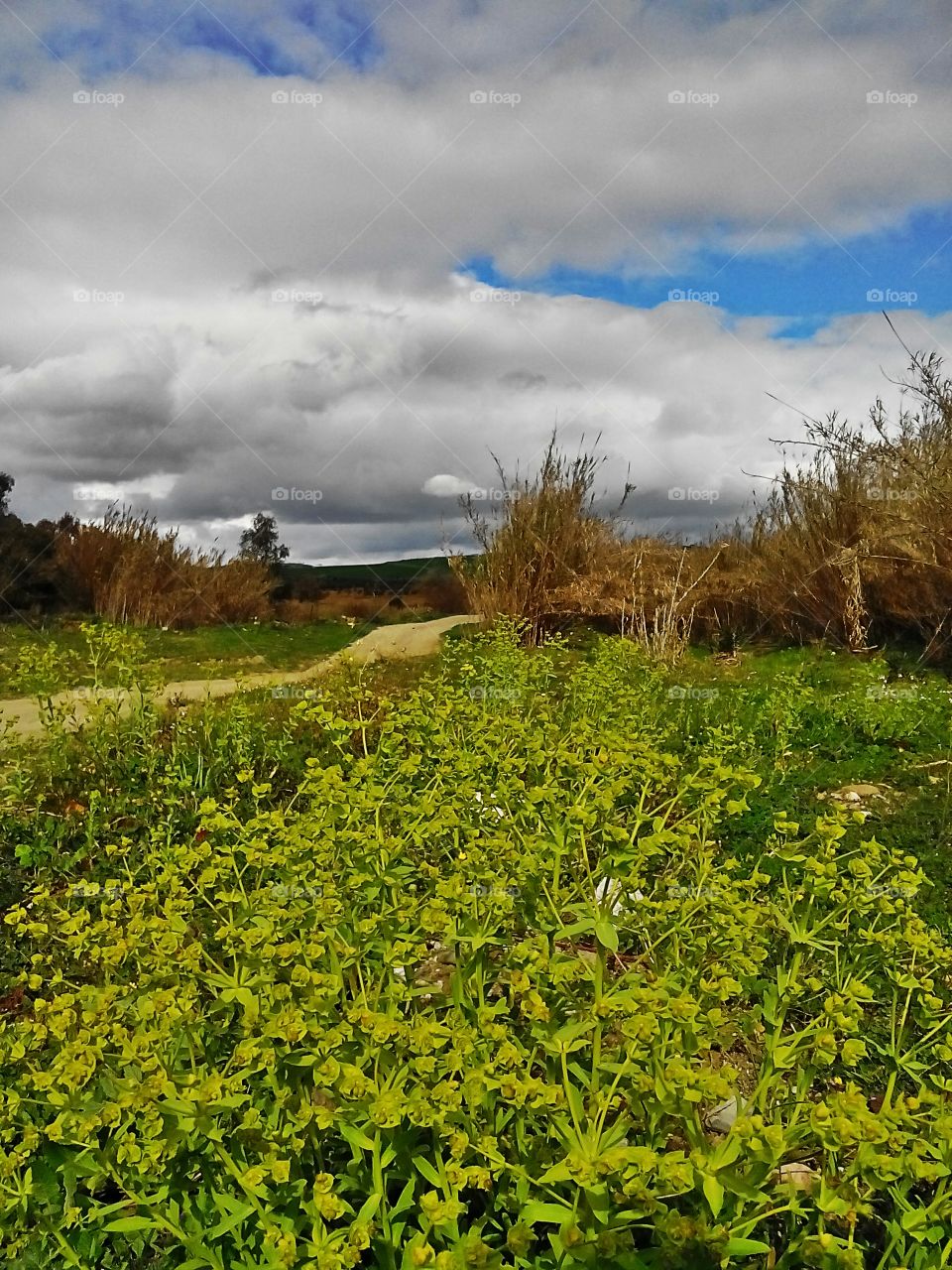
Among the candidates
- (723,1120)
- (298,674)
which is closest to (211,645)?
(298,674)

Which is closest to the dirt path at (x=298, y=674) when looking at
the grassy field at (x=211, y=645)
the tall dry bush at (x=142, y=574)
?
the grassy field at (x=211, y=645)

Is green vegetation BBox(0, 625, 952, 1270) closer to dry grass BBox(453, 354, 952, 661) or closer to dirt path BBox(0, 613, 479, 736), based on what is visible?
dirt path BBox(0, 613, 479, 736)

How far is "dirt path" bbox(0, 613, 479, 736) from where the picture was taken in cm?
670

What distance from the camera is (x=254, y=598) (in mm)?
14945

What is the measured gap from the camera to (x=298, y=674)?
9.62 meters

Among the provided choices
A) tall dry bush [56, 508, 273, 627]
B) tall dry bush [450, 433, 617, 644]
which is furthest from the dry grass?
tall dry bush [56, 508, 273, 627]

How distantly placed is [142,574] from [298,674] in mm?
5238

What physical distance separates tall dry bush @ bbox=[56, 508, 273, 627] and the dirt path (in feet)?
8.66

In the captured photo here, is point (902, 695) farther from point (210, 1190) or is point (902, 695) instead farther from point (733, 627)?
point (210, 1190)

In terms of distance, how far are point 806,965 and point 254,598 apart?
518 inches

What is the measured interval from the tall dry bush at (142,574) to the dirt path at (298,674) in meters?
2.64

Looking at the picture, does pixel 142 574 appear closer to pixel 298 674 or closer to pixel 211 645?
pixel 211 645

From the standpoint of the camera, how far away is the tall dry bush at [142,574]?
13547 millimetres

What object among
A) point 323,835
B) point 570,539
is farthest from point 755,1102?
point 570,539
